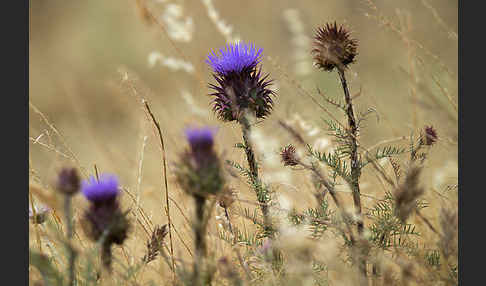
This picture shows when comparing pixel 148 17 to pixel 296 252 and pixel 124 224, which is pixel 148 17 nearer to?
pixel 124 224

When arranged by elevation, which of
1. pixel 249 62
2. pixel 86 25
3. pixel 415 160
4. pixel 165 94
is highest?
pixel 86 25

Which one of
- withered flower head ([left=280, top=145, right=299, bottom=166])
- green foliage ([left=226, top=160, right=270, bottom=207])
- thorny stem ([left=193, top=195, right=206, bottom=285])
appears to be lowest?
thorny stem ([left=193, top=195, right=206, bottom=285])

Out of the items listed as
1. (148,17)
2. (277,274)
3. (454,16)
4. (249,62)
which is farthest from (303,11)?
(277,274)

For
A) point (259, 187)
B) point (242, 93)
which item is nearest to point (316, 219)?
→ point (259, 187)

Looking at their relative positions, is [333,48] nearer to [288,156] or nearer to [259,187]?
[288,156]

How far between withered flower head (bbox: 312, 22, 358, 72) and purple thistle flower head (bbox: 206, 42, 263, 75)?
250 millimetres

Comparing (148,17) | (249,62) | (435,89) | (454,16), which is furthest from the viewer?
(454,16)

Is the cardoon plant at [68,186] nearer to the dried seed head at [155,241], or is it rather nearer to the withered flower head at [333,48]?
the dried seed head at [155,241]

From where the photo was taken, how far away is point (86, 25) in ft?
33.4

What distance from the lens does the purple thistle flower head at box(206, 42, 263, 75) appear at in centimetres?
206

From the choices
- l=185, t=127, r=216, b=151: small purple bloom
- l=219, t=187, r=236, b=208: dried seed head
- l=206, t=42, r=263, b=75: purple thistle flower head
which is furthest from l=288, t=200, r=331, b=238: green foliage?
l=206, t=42, r=263, b=75: purple thistle flower head

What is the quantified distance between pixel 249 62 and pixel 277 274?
0.86 meters

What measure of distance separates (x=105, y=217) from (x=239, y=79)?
884mm

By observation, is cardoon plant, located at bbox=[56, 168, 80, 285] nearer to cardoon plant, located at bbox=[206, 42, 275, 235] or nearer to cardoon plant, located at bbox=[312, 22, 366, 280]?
cardoon plant, located at bbox=[206, 42, 275, 235]
